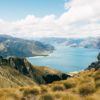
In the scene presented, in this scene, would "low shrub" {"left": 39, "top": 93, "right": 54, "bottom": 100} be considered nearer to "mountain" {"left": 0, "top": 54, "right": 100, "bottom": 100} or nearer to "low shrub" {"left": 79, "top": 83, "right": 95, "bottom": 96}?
"mountain" {"left": 0, "top": 54, "right": 100, "bottom": 100}

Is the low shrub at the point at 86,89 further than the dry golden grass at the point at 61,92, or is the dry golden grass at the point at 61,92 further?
the low shrub at the point at 86,89

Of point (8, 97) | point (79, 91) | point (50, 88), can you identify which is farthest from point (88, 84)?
point (8, 97)

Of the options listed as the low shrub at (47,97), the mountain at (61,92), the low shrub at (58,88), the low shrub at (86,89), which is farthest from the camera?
the low shrub at (58,88)

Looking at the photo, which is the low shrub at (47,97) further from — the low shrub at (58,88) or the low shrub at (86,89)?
the low shrub at (86,89)

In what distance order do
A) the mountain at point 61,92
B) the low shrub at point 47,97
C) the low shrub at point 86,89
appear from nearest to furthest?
the mountain at point 61,92 → the low shrub at point 47,97 → the low shrub at point 86,89

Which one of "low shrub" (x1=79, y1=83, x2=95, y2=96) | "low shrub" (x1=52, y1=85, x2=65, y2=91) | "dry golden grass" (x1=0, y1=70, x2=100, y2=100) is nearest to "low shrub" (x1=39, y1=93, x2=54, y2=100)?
"dry golden grass" (x1=0, y1=70, x2=100, y2=100)

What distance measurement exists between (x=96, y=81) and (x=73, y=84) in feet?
10.9

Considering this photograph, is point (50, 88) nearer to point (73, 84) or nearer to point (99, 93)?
point (73, 84)

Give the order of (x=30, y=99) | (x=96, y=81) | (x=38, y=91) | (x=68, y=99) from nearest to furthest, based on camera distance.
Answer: (x=68, y=99) < (x=30, y=99) < (x=38, y=91) < (x=96, y=81)

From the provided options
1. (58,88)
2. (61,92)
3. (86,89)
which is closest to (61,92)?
(61,92)

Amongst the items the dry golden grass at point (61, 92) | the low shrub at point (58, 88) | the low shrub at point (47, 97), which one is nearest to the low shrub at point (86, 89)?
the dry golden grass at point (61, 92)

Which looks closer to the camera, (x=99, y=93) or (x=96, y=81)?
(x=99, y=93)

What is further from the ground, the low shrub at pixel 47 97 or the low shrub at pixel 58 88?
the low shrub at pixel 58 88

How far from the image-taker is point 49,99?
107 ft
